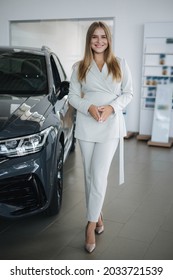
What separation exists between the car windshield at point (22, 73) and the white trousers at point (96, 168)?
894mm

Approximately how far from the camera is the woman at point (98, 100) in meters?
2.27

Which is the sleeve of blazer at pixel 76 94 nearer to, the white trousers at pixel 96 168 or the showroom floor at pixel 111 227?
the white trousers at pixel 96 168

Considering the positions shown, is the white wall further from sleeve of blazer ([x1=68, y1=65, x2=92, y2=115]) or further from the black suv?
sleeve of blazer ([x1=68, y1=65, x2=92, y2=115])

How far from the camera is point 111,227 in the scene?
282 centimetres

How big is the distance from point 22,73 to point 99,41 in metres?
1.32

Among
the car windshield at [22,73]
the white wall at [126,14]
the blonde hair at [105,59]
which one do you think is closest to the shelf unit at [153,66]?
the white wall at [126,14]

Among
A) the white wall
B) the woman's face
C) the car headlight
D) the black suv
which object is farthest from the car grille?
the white wall

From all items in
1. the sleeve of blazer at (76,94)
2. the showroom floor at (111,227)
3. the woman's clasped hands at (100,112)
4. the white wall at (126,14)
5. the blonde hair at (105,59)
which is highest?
the white wall at (126,14)

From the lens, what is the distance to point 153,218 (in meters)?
3.01

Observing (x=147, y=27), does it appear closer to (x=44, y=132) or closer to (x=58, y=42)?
(x=58, y=42)

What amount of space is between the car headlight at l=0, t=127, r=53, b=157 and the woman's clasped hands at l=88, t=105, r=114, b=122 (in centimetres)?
42

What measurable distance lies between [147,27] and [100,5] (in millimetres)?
1081

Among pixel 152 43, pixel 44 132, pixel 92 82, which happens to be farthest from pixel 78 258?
pixel 152 43
